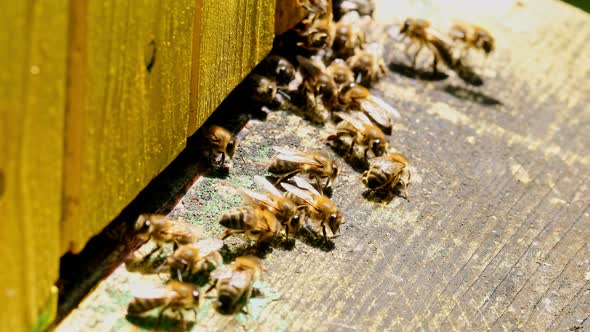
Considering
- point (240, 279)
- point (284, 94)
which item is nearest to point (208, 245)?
point (240, 279)

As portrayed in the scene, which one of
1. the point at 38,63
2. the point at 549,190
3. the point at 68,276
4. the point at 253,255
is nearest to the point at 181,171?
the point at 253,255

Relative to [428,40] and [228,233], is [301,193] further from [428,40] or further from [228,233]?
[428,40]

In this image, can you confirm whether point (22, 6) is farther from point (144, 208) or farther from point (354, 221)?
point (354, 221)

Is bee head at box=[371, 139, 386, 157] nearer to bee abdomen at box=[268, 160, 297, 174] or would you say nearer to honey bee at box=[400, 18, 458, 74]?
bee abdomen at box=[268, 160, 297, 174]

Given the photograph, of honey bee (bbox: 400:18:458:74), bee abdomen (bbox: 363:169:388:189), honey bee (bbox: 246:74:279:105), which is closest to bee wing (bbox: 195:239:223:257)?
bee abdomen (bbox: 363:169:388:189)

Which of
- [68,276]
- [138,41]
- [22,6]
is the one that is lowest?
[68,276]

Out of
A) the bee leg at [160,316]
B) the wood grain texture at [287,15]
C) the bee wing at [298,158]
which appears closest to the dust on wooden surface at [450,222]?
the bee leg at [160,316]
